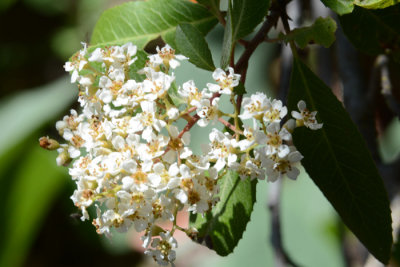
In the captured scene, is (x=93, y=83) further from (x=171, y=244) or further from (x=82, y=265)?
(x=82, y=265)

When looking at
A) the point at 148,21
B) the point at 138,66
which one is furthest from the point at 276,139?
the point at 148,21

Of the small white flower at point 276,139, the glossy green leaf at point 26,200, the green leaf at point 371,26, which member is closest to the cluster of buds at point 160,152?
the small white flower at point 276,139

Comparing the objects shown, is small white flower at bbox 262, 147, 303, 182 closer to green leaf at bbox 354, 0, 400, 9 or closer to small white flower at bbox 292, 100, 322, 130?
small white flower at bbox 292, 100, 322, 130

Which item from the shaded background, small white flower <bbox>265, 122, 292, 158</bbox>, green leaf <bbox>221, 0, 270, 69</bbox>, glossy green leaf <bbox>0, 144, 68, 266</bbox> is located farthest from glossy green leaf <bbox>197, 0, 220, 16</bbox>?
glossy green leaf <bbox>0, 144, 68, 266</bbox>

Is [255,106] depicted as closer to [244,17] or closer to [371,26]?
[244,17]

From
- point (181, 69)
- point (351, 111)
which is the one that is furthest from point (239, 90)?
point (181, 69)

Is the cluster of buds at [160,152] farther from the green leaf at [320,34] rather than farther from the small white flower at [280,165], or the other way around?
the green leaf at [320,34]
